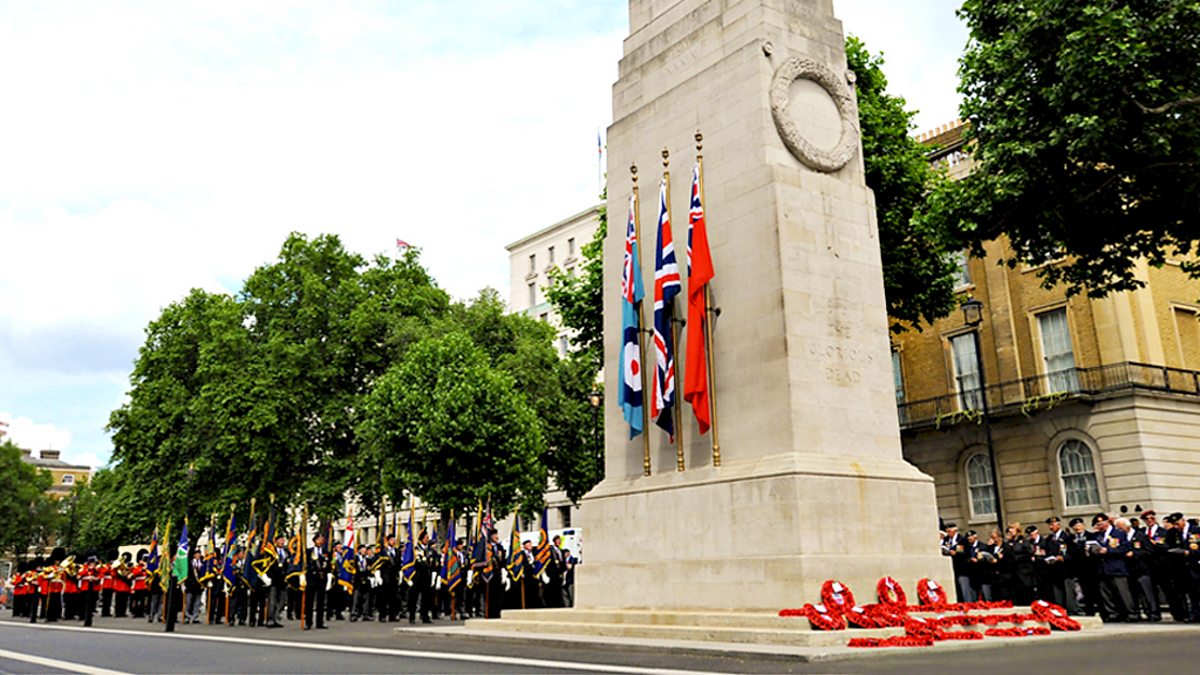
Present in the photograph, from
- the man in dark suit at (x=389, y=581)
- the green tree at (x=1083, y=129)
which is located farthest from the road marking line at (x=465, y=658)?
the green tree at (x=1083, y=129)

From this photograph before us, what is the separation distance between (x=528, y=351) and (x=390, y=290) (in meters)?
7.38

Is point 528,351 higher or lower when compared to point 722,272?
higher

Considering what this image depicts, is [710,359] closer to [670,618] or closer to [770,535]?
[770,535]

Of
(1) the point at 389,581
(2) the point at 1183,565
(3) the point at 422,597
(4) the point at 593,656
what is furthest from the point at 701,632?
(1) the point at 389,581

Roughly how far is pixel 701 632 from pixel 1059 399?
23.4 meters

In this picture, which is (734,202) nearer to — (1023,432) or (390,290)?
(1023,432)

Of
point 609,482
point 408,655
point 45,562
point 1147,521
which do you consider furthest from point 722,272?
point 45,562

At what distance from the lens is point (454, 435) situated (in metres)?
31.7

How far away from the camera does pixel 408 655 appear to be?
10.8 meters

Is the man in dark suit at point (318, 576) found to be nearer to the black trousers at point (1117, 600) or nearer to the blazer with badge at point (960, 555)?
the blazer with badge at point (960, 555)

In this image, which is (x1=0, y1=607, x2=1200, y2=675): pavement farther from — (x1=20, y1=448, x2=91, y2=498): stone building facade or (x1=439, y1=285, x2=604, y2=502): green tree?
(x1=20, y1=448, x2=91, y2=498): stone building facade

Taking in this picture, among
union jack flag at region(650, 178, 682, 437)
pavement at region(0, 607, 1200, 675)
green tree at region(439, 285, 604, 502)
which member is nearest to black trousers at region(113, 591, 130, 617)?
green tree at region(439, 285, 604, 502)

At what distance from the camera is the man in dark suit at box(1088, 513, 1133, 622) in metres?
15.2

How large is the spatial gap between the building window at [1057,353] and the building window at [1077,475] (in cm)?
185
